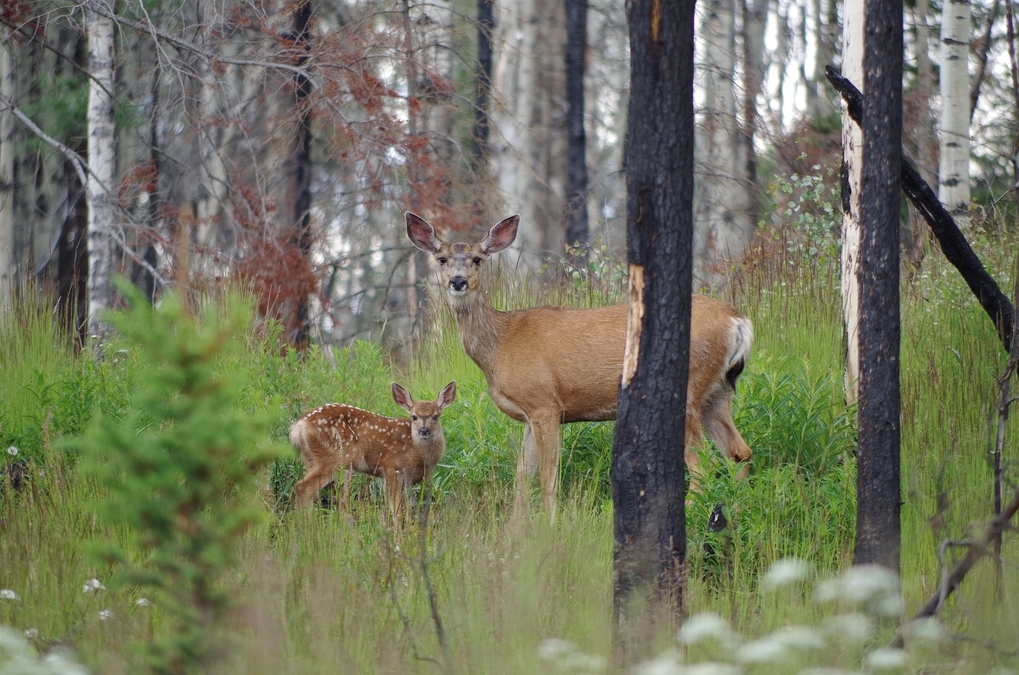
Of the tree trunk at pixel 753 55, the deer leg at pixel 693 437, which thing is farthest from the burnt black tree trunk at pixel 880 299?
the tree trunk at pixel 753 55

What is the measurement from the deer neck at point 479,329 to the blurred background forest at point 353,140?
2.10 meters

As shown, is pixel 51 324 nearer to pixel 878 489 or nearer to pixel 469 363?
pixel 469 363

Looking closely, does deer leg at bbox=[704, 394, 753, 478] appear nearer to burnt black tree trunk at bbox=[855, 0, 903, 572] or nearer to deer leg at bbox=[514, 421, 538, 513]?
deer leg at bbox=[514, 421, 538, 513]

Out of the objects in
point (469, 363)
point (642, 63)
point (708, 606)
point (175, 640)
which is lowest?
point (708, 606)

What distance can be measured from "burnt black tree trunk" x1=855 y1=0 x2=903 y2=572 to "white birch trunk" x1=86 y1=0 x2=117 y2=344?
799 cm

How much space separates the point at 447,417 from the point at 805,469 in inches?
115

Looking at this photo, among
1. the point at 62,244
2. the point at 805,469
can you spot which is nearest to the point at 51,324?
the point at 805,469

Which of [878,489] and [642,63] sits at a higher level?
[642,63]

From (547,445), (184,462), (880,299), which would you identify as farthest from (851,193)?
(184,462)

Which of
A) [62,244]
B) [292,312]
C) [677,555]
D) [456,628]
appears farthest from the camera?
[62,244]

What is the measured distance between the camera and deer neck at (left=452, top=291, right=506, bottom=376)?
7.98 meters

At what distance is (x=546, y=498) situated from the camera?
6.91 m

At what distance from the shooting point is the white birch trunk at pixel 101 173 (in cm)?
1133

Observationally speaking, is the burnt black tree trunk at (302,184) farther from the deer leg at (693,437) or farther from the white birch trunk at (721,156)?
the deer leg at (693,437)
